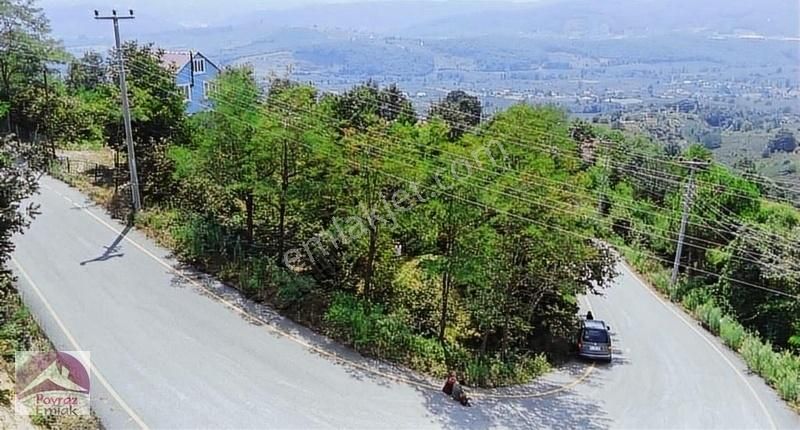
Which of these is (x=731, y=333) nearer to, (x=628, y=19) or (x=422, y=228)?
(x=422, y=228)

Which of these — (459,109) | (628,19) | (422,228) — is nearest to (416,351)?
(422,228)

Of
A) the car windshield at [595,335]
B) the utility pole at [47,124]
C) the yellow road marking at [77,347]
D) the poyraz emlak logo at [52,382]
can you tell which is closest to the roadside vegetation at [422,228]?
the car windshield at [595,335]

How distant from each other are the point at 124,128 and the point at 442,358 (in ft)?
48.9

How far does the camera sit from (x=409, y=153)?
15.1 m

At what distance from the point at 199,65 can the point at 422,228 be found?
29853mm

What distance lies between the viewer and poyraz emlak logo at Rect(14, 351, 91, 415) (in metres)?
10.5

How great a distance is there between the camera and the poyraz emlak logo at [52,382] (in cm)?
1048

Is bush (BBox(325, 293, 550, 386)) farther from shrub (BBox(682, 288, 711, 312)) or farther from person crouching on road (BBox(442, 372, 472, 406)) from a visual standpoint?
shrub (BBox(682, 288, 711, 312))

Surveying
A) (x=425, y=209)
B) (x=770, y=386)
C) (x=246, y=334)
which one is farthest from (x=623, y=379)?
(x=246, y=334)

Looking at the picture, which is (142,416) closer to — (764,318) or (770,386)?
(770,386)

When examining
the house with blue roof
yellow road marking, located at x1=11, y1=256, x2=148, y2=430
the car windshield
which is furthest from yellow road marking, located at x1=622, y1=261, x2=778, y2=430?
the house with blue roof

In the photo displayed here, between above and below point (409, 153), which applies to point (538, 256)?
below

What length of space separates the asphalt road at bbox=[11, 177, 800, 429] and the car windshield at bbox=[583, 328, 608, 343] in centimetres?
69

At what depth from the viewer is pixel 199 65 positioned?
129 ft
